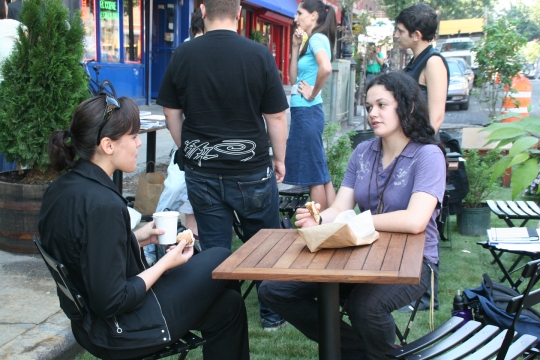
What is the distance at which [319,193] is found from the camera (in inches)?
207

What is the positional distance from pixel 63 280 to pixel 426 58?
2.88 metres

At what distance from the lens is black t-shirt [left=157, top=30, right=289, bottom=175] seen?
10.6 ft

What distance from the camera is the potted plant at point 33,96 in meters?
4.51

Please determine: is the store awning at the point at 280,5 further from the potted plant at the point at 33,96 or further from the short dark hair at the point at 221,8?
the short dark hair at the point at 221,8

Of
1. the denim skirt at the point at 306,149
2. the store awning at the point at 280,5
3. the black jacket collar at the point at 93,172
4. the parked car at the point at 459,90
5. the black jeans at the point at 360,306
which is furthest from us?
the parked car at the point at 459,90

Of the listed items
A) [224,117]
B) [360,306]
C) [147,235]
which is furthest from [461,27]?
[147,235]

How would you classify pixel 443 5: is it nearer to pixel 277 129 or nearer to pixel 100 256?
pixel 277 129

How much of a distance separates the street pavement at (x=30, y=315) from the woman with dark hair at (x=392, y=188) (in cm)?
114

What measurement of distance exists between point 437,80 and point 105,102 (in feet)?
8.10

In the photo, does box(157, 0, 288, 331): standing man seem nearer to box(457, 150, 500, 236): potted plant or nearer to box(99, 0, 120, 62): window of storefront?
box(457, 150, 500, 236): potted plant

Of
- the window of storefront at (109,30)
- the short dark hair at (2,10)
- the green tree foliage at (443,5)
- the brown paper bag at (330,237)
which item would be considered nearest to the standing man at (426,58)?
the brown paper bag at (330,237)

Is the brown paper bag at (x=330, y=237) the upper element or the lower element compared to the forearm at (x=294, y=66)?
lower

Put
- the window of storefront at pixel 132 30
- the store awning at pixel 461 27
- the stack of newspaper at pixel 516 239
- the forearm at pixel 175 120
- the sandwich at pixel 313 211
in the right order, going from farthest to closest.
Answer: the store awning at pixel 461 27
the window of storefront at pixel 132 30
the stack of newspaper at pixel 516 239
the forearm at pixel 175 120
the sandwich at pixel 313 211

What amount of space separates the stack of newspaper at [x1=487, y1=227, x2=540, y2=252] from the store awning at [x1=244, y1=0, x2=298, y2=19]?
13.7m
